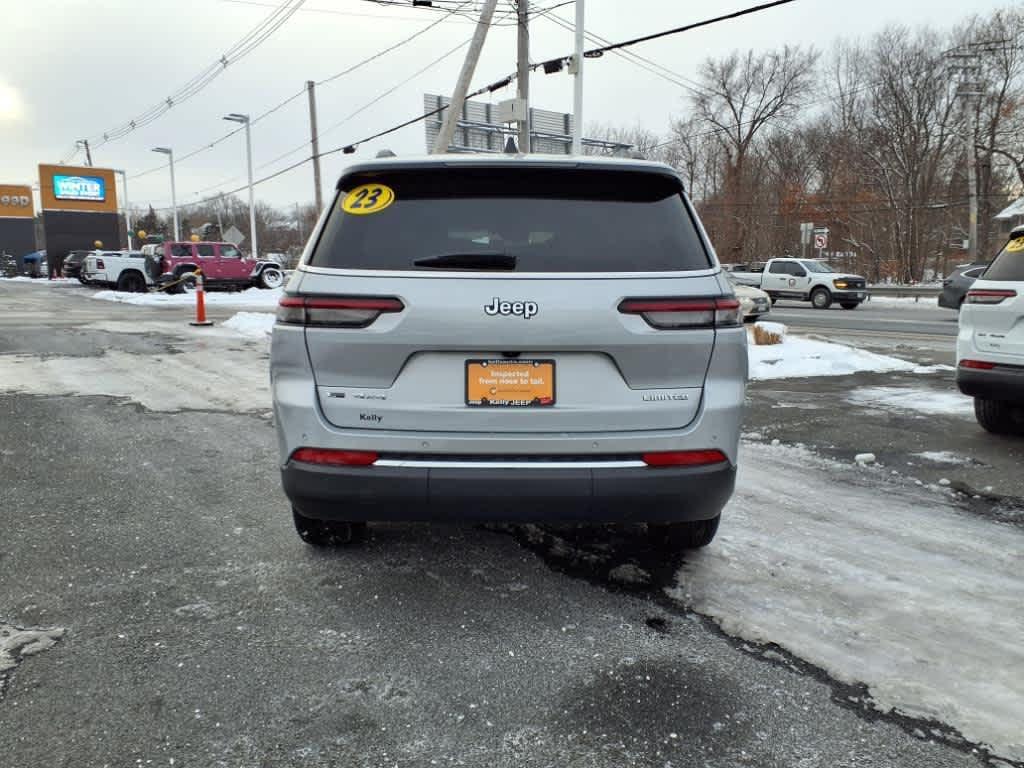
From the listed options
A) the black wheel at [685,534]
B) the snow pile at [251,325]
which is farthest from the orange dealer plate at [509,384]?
the snow pile at [251,325]

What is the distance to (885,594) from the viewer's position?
10.5 feet

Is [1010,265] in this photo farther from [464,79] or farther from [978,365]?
[464,79]

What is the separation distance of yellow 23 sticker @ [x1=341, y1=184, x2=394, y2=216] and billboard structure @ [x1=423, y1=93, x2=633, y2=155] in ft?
62.2

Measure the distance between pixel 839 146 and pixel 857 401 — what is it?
43169 millimetres

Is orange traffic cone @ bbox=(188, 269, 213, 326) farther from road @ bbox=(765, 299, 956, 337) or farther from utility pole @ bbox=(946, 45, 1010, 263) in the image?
utility pole @ bbox=(946, 45, 1010, 263)

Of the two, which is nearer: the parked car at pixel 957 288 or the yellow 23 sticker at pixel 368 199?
the yellow 23 sticker at pixel 368 199

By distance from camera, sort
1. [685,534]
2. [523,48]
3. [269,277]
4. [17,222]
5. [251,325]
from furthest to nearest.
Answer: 1. [17,222]
2. [269,277]
3. [523,48]
4. [251,325]
5. [685,534]

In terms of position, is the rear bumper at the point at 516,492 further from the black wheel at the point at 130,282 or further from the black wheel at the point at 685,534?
the black wheel at the point at 130,282

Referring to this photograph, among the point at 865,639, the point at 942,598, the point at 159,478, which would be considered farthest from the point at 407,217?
the point at 159,478

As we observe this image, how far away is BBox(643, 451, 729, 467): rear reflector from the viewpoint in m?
2.73

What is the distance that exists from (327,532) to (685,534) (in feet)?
5.67

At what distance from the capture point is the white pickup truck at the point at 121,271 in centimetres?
3030

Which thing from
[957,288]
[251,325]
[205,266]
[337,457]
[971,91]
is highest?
[971,91]

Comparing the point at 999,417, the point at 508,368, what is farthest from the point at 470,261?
the point at 999,417
